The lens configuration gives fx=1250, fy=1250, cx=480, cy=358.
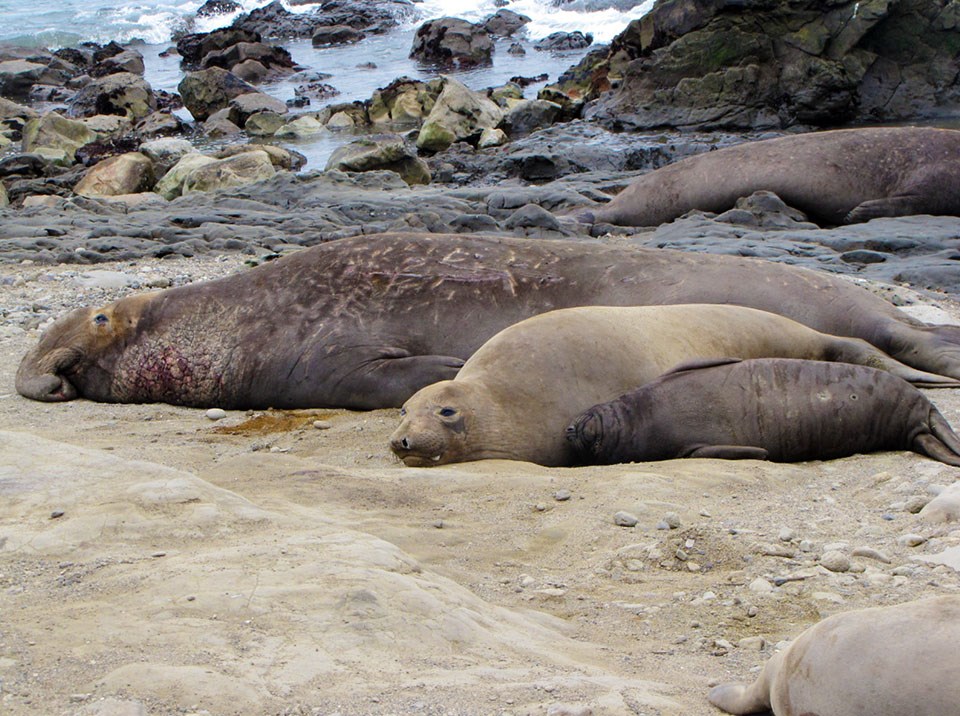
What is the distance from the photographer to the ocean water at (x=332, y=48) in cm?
3133

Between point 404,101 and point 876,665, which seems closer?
point 876,665

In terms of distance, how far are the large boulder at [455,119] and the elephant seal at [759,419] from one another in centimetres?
1431

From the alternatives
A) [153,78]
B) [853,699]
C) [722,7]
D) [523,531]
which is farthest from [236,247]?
[153,78]

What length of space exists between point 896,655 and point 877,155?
35.4ft

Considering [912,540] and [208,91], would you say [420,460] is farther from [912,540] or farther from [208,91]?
[208,91]

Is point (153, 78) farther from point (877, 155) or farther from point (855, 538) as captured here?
point (855, 538)

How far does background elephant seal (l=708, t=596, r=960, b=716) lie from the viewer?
242 centimetres

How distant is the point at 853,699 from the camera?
8.28 feet

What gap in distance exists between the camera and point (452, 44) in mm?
35312

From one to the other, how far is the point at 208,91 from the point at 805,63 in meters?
15.1

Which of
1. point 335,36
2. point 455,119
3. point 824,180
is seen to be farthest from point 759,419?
point 335,36

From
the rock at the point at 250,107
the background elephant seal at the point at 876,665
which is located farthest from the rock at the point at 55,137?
the background elephant seal at the point at 876,665

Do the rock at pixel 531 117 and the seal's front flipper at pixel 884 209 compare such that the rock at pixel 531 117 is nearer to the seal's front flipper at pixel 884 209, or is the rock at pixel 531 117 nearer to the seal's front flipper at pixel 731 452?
the seal's front flipper at pixel 884 209

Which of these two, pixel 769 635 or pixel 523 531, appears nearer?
pixel 769 635
